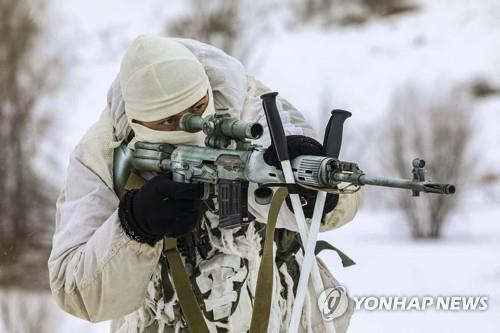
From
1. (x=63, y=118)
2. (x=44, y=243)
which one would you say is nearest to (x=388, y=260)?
(x=44, y=243)

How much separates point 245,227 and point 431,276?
5.58ft

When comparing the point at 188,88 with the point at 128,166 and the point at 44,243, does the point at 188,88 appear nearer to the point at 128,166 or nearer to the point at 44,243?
the point at 128,166

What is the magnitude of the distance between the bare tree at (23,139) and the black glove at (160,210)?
1.87 meters

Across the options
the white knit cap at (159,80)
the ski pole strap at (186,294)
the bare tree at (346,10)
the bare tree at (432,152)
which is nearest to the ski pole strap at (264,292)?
the ski pole strap at (186,294)

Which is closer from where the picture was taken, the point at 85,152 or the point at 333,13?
the point at 85,152

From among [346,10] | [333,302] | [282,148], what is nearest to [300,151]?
[282,148]

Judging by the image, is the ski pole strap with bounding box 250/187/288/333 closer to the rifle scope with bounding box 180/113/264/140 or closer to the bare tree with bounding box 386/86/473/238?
the rifle scope with bounding box 180/113/264/140

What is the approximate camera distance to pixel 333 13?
15.6 feet

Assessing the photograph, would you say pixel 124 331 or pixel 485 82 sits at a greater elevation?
pixel 124 331

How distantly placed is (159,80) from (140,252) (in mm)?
214

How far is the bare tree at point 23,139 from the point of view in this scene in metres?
2.92

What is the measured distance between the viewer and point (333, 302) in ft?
3.87

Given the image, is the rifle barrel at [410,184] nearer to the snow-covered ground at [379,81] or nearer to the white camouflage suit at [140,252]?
the white camouflage suit at [140,252]

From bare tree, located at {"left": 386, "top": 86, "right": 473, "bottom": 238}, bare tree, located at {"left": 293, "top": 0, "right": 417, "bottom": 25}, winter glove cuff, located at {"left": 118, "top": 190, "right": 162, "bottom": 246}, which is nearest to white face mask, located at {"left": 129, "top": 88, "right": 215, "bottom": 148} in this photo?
winter glove cuff, located at {"left": 118, "top": 190, "right": 162, "bottom": 246}
